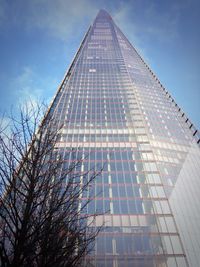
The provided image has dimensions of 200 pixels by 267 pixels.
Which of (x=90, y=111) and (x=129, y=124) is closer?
(x=129, y=124)

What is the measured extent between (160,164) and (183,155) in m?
6.18

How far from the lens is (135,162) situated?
30734 millimetres

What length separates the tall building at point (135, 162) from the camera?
2053 centimetres

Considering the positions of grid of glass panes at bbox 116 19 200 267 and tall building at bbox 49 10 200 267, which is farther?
grid of glass panes at bbox 116 19 200 267

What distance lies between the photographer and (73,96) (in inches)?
1986

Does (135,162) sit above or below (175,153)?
below

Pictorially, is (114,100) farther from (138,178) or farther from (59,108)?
(138,178)

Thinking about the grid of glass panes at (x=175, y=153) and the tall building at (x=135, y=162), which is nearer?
the tall building at (x=135, y=162)

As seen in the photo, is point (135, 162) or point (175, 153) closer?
point (135, 162)

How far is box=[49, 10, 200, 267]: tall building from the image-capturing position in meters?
20.5

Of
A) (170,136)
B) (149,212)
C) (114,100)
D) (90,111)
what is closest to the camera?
(149,212)

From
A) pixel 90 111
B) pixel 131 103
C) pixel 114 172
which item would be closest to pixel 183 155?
pixel 114 172

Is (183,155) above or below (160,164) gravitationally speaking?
above

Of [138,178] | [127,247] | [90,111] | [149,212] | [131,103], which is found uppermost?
[131,103]
